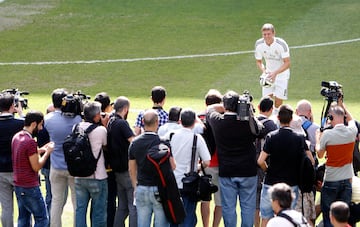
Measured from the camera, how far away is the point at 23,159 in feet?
35.8

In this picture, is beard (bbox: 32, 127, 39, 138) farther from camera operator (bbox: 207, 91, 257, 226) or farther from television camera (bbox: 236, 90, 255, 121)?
television camera (bbox: 236, 90, 255, 121)

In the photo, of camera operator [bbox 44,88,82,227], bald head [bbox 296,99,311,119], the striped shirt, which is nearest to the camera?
the striped shirt

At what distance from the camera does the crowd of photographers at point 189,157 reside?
1058 cm

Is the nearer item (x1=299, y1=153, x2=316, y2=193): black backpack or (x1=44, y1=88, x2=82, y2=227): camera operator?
(x1=299, y1=153, x2=316, y2=193): black backpack

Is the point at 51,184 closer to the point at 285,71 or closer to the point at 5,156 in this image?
the point at 5,156

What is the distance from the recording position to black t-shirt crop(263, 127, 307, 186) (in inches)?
415

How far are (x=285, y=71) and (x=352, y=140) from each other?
21.0 ft

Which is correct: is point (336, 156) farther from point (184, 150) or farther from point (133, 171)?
point (133, 171)

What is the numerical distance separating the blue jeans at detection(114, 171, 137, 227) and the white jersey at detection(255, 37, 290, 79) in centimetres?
629

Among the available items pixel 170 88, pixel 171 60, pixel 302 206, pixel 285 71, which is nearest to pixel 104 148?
pixel 302 206

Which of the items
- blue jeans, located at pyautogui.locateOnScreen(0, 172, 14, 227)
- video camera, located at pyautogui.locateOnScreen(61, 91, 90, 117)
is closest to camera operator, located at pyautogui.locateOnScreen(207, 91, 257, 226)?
video camera, located at pyautogui.locateOnScreen(61, 91, 90, 117)

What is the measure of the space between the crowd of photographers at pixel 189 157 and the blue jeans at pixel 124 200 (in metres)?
0.01

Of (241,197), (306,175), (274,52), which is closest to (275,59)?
(274,52)

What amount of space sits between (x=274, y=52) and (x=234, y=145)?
6.27 m
